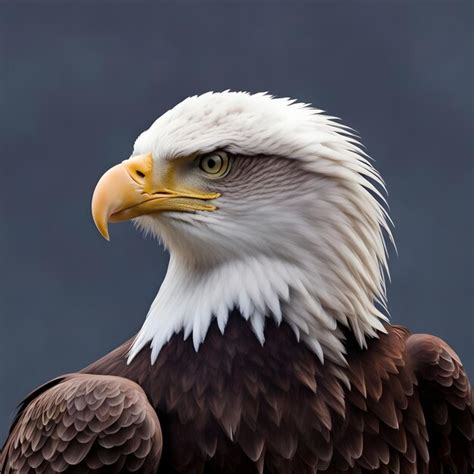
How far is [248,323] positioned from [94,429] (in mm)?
785

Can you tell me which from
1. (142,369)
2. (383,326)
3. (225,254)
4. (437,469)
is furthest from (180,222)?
(437,469)

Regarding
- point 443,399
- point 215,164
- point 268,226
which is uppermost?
point 215,164

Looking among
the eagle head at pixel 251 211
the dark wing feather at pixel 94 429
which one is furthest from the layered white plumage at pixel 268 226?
the dark wing feather at pixel 94 429

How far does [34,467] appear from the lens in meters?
5.59

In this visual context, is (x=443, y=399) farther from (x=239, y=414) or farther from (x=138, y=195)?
(x=138, y=195)

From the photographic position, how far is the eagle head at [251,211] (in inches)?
215

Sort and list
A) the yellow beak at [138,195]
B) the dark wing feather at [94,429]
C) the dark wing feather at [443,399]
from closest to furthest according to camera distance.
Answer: the dark wing feather at [94,429]
the yellow beak at [138,195]
the dark wing feather at [443,399]

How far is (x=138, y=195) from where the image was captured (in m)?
5.48

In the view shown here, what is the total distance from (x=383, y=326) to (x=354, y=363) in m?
0.27

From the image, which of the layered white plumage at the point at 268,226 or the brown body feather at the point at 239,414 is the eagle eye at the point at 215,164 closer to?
the layered white plumage at the point at 268,226

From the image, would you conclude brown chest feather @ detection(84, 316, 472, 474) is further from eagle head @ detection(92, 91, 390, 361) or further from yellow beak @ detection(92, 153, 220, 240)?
yellow beak @ detection(92, 153, 220, 240)

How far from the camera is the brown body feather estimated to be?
17.5ft

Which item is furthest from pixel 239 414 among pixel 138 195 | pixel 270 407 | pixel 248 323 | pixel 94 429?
pixel 138 195

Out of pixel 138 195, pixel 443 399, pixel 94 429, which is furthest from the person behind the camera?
pixel 443 399
